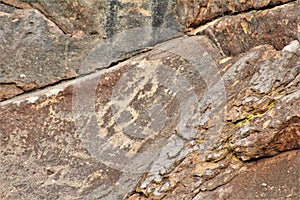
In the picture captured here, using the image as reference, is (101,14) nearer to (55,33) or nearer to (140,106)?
(55,33)

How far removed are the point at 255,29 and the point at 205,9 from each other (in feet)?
0.78

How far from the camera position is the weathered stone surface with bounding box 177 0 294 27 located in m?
1.86

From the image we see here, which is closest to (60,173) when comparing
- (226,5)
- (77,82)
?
(77,82)

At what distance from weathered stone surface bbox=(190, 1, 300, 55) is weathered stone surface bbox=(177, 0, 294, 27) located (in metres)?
0.02

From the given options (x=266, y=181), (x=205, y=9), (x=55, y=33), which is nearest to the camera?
(x=266, y=181)

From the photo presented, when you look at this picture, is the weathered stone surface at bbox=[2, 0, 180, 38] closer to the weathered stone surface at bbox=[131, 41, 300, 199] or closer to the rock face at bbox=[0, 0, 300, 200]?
the rock face at bbox=[0, 0, 300, 200]

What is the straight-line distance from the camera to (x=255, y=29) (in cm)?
180

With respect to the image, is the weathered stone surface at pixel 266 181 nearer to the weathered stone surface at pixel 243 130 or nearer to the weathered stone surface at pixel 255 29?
the weathered stone surface at pixel 243 130

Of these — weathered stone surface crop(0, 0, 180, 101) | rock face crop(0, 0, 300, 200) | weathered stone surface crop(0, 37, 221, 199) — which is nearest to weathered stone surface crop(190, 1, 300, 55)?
rock face crop(0, 0, 300, 200)

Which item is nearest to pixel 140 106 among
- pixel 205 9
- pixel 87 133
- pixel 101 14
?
pixel 87 133

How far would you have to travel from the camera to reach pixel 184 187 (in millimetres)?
1721

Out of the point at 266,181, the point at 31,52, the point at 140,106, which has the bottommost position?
the point at 266,181

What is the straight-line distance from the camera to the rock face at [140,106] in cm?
168

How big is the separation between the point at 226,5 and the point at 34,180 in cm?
95
